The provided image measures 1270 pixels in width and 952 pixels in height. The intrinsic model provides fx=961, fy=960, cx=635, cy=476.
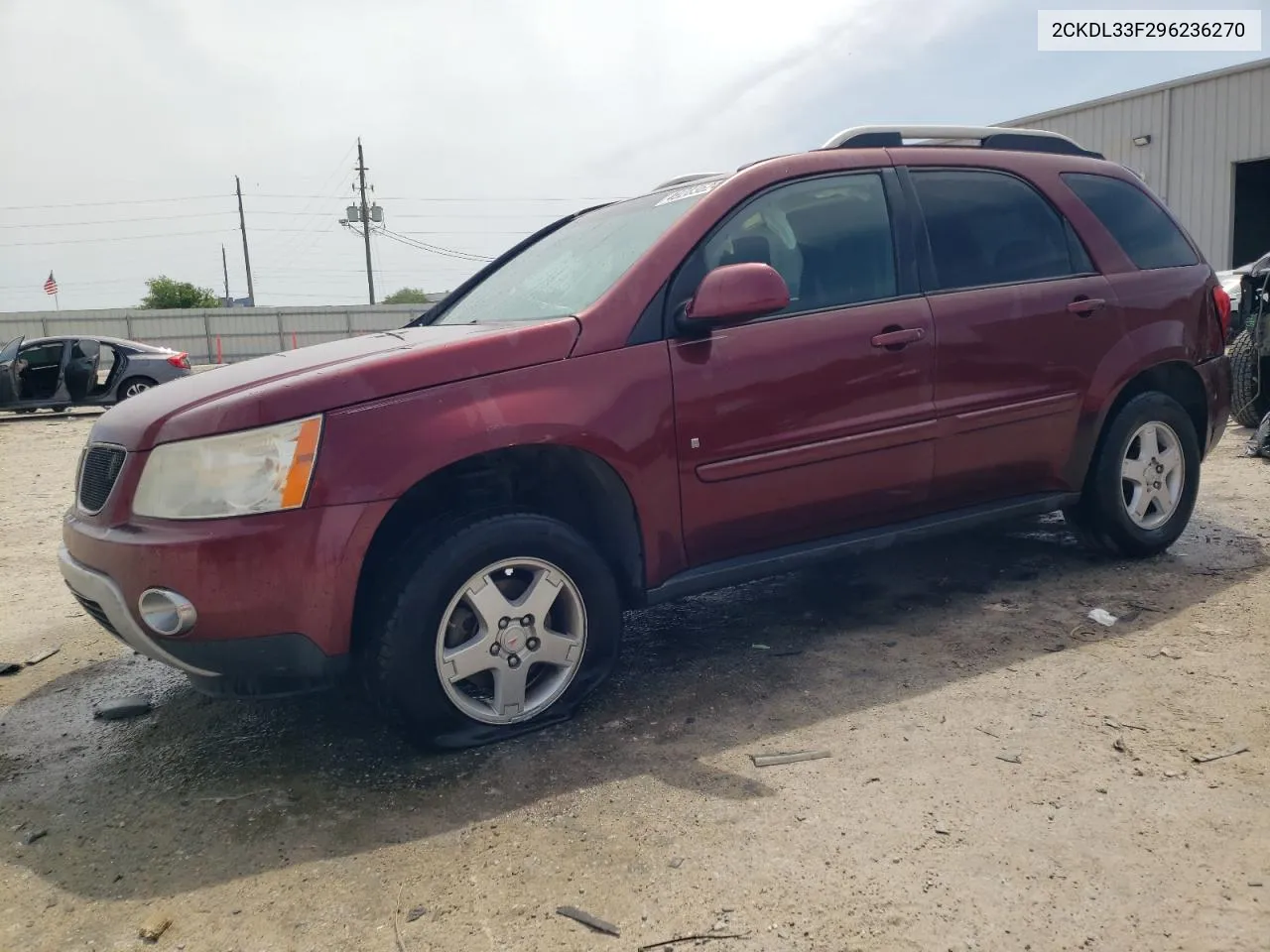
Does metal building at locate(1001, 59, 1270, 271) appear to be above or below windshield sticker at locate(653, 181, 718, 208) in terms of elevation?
above

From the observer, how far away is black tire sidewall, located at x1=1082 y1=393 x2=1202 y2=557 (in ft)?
13.5

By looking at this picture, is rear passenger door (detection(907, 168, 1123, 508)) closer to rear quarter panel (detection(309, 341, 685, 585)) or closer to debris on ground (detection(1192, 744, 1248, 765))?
rear quarter panel (detection(309, 341, 685, 585))

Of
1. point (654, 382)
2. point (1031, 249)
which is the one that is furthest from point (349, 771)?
point (1031, 249)

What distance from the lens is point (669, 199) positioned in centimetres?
357

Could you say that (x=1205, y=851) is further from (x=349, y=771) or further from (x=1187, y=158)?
(x=1187, y=158)

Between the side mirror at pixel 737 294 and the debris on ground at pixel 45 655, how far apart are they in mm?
3046

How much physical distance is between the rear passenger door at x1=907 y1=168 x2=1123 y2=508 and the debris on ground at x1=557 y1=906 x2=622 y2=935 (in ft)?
7.20

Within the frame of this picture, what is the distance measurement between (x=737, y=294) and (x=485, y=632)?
1299mm

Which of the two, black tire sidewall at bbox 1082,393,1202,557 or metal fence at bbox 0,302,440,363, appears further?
metal fence at bbox 0,302,440,363

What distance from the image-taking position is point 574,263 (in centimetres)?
363

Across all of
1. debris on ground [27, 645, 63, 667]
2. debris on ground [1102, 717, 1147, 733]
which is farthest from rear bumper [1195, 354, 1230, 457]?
debris on ground [27, 645, 63, 667]

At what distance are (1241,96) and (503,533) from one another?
65.6 ft

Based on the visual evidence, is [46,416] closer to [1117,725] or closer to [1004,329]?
[1004,329]

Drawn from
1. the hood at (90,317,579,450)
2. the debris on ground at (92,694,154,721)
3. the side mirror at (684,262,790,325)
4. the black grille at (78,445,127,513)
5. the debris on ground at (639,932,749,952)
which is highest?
the side mirror at (684,262,790,325)
